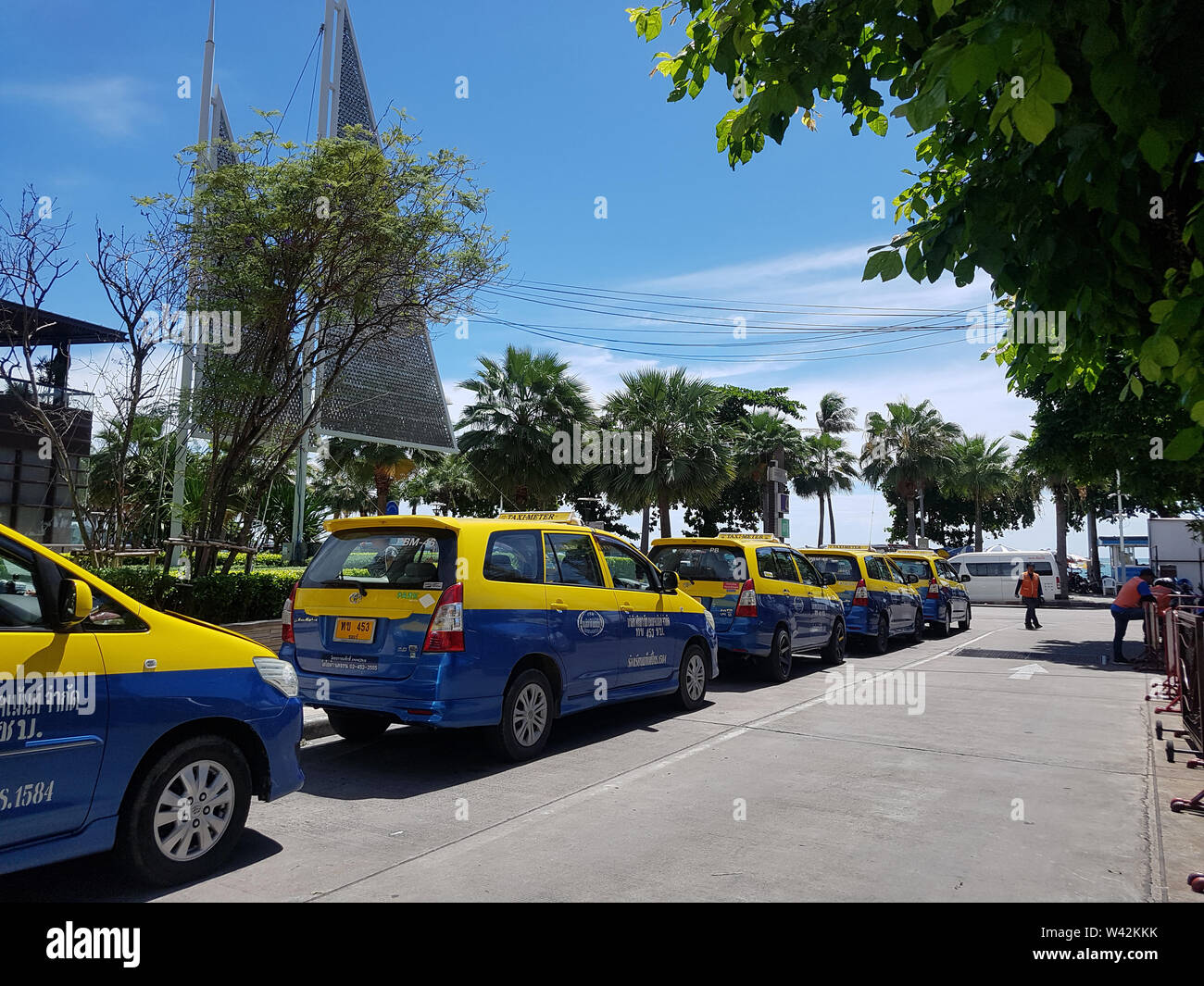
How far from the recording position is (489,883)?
4238 millimetres

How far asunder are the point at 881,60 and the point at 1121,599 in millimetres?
14241

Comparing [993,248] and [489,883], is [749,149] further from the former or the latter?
[489,883]

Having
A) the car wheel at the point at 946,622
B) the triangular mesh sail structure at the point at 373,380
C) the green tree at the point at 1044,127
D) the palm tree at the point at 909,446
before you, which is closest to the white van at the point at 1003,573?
the palm tree at the point at 909,446

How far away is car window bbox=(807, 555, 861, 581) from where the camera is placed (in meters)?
15.6

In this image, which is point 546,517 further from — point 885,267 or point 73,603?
point 885,267

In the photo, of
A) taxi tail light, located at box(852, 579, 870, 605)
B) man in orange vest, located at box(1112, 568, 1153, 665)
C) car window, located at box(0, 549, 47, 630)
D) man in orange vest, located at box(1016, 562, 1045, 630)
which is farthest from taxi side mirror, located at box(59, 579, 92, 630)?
man in orange vest, located at box(1016, 562, 1045, 630)

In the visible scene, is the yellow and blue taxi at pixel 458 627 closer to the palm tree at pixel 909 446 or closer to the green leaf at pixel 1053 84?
the green leaf at pixel 1053 84

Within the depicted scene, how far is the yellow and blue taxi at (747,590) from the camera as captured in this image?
10836 mm

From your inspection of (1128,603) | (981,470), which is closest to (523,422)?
(1128,603)

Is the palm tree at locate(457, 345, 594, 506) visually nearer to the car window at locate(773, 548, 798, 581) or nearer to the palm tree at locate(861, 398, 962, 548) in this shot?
the car window at locate(773, 548, 798, 581)

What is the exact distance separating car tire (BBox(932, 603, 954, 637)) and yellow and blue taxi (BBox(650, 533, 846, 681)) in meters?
9.25

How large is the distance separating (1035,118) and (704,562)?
8931 mm

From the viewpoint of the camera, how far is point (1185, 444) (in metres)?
3.21
